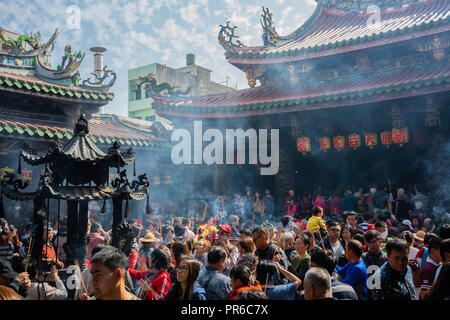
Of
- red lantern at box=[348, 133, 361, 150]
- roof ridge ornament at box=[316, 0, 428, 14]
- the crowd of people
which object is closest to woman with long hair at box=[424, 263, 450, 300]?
the crowd of people

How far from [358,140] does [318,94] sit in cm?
198

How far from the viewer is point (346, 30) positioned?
13.0 meters

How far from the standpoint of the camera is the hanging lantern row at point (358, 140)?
10302mm

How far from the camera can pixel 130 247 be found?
4953 millimetres

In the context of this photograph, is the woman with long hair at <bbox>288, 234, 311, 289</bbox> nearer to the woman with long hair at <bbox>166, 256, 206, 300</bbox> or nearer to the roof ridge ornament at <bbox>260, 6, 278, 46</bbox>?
the woman with long hair at <bbox>166, 256, 206, 300</bbox>

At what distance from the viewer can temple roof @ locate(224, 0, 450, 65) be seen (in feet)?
34.6

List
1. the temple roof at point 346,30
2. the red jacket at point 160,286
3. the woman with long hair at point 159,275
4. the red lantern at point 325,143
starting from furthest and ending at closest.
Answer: the red lantern at point 325,143 → the temple roof at point 346,30 → the woman with long hair at point 159,275 → the red jacket at point 160,286

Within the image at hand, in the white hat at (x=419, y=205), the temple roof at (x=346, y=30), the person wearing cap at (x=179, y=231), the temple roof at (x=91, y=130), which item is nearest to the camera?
the person wearing cap at (x=179, y=231)

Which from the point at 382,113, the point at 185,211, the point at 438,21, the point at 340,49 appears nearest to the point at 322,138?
the point at 382,113

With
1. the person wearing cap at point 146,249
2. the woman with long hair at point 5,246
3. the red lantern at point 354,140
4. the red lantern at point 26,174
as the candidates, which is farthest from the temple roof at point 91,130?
the red lantern at point 354,140

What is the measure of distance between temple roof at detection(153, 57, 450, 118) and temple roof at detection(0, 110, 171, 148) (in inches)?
50.8

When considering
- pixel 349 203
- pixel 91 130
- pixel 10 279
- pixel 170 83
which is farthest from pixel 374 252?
pixel 170 83

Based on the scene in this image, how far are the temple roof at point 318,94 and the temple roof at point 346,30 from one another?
100 centimetres

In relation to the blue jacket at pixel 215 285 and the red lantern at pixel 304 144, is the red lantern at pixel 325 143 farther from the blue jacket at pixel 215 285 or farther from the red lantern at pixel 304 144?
the blue jacket at pixel 215 285
